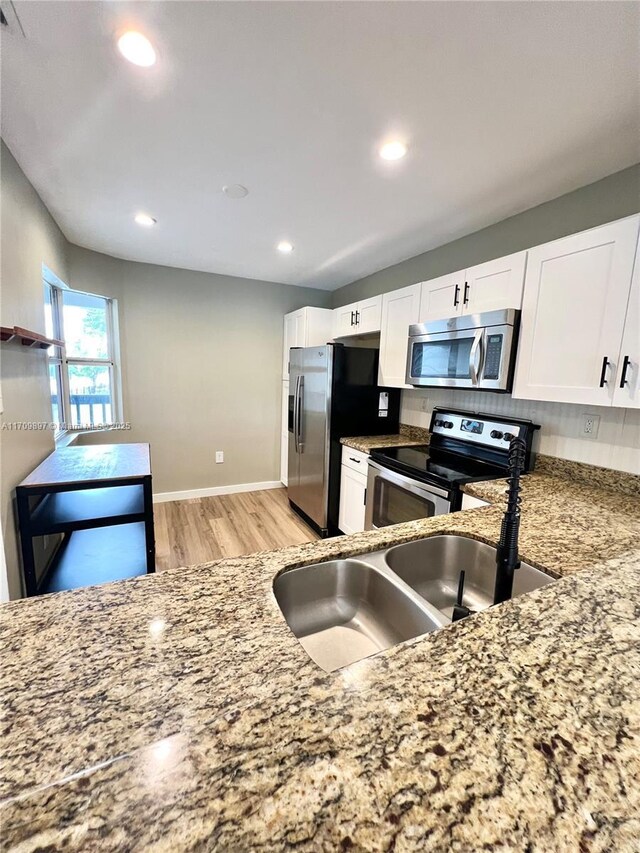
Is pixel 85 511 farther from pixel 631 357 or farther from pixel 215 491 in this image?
pixel 631 357

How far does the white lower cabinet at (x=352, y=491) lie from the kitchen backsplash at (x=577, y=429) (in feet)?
3.05

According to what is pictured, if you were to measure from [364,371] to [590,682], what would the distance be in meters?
2.62

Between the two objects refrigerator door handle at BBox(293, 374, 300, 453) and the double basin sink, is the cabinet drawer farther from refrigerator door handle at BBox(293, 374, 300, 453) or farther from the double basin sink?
the double basin sink

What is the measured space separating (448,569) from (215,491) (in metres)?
3.37

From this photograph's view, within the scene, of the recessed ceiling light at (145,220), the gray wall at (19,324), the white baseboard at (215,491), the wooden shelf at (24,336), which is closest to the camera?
the wooden shelf at (24,336)

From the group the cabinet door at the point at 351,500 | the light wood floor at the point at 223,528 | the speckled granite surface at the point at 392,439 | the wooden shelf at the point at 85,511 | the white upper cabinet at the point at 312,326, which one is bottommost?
the light wood floor at the point at 223,528

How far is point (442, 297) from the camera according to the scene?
2367 millimetres

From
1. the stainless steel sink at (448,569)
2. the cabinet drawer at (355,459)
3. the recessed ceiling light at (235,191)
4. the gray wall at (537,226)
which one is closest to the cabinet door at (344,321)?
the gray wall at (537,226)

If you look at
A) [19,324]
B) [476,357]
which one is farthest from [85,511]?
[476,357]

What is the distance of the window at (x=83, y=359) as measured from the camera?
304 centimetres

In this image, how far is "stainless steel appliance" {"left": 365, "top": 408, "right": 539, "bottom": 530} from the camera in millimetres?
1954

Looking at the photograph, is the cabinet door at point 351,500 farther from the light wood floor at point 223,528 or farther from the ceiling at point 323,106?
the ceiling at point 323,106

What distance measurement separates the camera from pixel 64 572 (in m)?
2.33

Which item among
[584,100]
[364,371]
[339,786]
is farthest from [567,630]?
[364,371]
